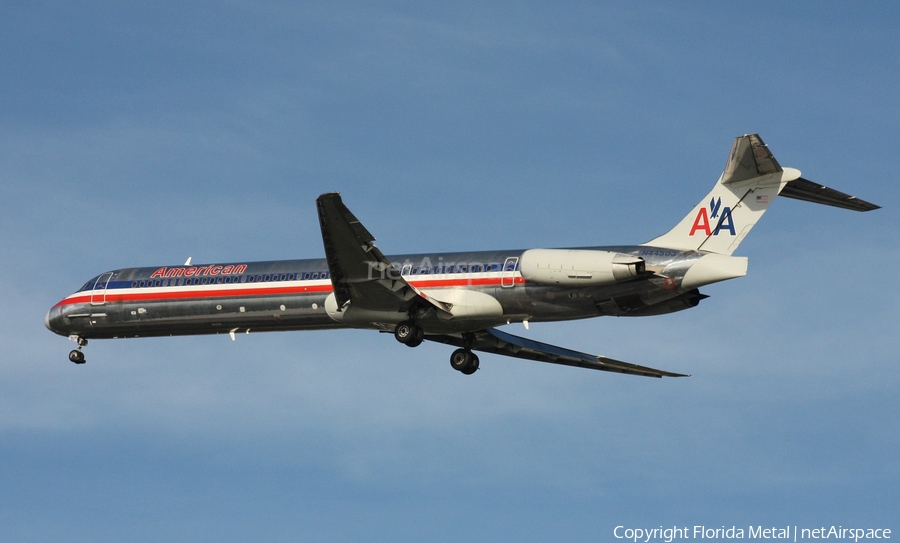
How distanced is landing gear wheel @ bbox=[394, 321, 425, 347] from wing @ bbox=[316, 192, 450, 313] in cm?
49

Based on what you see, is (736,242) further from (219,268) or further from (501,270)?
(219,268)

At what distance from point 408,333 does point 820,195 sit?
11.8m

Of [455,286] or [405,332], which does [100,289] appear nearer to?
[405,332]

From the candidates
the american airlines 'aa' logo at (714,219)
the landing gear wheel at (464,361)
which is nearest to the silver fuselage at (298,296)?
the american airlines 'aa' logo at (714,219)

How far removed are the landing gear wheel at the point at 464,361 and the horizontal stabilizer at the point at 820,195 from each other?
441 inches

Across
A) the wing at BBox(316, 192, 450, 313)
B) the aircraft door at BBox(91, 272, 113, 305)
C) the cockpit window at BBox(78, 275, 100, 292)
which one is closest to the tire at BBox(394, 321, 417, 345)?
the wing at BBox(316, 192, 450, 313)

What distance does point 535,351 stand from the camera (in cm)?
4238

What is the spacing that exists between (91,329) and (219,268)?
16.4ft

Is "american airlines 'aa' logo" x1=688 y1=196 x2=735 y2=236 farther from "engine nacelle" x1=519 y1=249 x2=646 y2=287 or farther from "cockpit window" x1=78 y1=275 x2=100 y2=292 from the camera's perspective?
"cockpit window" x1=78 y1=275 x2=100 y2=292

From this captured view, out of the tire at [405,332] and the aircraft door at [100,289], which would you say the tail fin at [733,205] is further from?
the aircraft door at [100,289]

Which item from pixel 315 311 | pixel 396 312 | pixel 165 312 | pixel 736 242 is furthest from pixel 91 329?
pixel 736 242

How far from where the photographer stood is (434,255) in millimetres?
38469

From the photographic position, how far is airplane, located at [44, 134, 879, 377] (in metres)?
34.3

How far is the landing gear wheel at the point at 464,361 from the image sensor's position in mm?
40750
